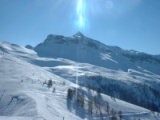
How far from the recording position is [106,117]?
99.4m

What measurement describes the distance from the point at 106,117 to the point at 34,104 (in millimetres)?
42216

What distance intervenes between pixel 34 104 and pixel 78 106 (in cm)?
3658

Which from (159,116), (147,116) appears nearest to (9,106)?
(147,116)

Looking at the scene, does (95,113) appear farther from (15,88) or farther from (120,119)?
(15,88)

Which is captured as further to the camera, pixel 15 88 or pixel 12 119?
pixel 15 88

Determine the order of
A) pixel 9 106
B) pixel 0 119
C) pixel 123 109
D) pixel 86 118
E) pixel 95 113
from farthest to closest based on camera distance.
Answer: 1. pixel 123 109
2. pixel 95 113
3. pixel 86 118
4. pixel 9 106
5. pixel 0 119

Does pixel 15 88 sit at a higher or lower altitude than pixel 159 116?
higher

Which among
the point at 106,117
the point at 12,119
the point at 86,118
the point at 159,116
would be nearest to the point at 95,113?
the point at 106,117

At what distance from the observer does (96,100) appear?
13238cm

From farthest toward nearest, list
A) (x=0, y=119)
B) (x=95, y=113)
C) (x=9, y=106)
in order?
(x=95, y=113), (x=9, y=106), (x=0, y=119)

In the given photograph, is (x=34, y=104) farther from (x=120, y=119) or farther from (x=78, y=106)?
(x=120, y=119)

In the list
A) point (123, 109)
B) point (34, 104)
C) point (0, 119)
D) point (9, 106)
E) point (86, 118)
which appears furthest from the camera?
point (123, 109)

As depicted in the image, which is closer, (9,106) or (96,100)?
(9,106)

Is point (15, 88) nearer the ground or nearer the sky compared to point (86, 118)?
nearer the sky
